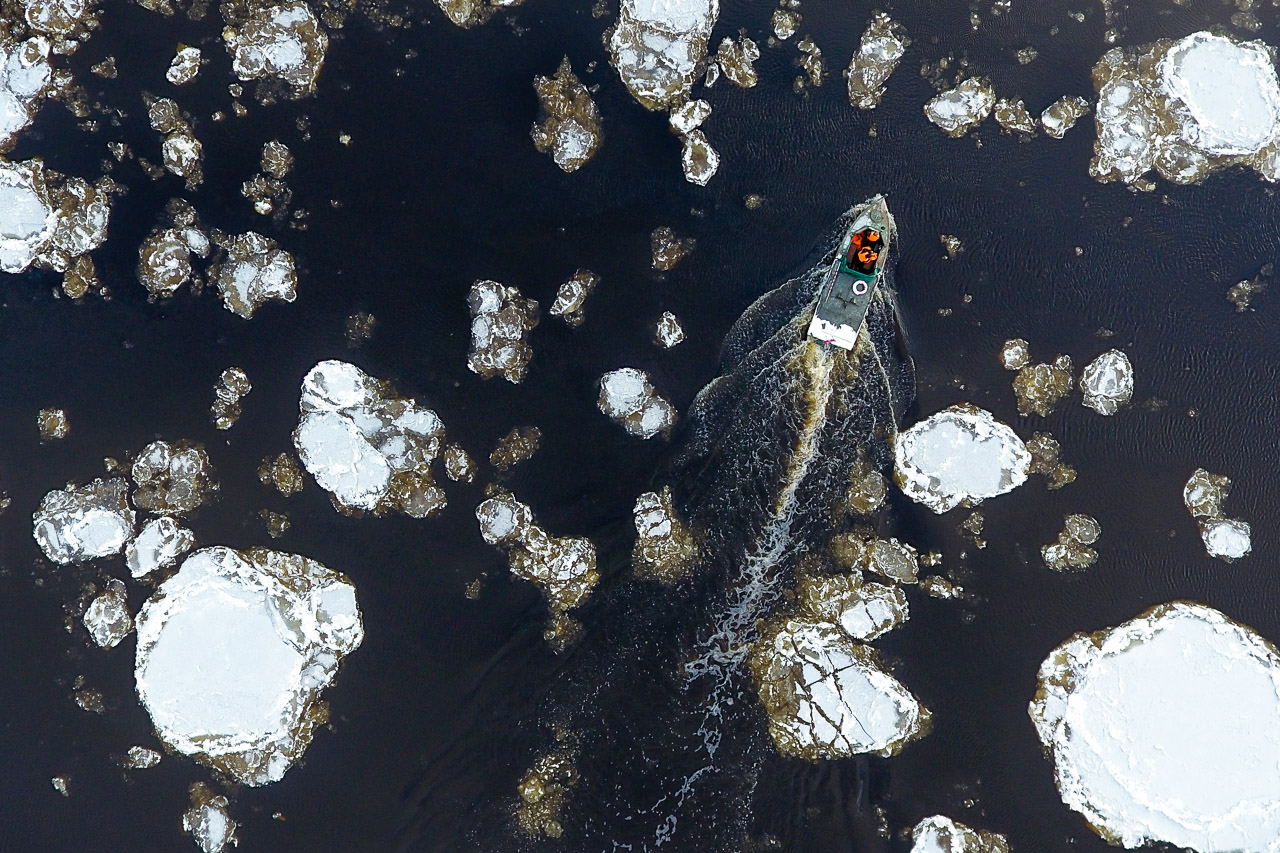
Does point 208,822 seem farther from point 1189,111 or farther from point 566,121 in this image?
point 1189,111

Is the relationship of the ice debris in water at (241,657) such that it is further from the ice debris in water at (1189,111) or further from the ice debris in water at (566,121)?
the ice debris in water at (1189,111)

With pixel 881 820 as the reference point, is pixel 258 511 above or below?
above

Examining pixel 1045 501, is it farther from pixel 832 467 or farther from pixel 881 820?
pixel 881 820

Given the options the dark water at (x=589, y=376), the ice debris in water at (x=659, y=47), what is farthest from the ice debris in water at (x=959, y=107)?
the ice debris in water at (x=659, y=47)

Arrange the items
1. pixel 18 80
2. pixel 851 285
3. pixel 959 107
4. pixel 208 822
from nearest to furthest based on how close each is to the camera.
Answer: pixel 851 285
pixel 208 822
pixel 18 80
pixel 959 107

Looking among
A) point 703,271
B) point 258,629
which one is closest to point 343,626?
point 258,629

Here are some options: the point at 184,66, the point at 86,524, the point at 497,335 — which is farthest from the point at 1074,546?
the point at 184,66
